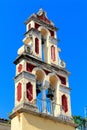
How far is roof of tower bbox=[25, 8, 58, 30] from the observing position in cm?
2333

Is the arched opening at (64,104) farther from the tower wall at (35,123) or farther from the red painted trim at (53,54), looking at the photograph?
the red painted trim at (53,54)

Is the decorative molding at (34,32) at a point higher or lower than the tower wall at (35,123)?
higher

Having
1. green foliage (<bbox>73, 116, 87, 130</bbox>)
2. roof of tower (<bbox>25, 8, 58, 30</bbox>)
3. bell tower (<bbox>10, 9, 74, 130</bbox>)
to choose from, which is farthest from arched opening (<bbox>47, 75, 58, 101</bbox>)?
green foliage (<bbox>73, 116, 87, 130</bbox>)

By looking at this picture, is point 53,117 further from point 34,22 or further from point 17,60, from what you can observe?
point 34,22

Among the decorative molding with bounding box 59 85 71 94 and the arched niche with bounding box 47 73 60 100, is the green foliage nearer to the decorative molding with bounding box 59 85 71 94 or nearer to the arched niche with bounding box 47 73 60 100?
the decorative molding with bounding box 59 85 71 94

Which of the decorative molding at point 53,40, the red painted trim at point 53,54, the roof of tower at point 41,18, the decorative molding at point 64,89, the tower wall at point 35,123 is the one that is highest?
the roof of tower at point 41,18

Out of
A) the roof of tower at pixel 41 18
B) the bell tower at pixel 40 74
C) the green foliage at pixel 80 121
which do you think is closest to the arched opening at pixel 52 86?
the bell tower at pixel 40 74

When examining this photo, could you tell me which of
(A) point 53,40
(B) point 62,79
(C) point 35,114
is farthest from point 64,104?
(A) point 53,40

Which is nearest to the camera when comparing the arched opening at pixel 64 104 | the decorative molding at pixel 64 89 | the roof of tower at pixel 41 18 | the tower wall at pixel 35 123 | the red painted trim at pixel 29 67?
the tower wall at pixel 35 123

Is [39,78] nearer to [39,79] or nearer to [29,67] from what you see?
[39,79]

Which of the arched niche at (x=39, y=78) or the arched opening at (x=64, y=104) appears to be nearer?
the arched niche at (x=39, y=78)

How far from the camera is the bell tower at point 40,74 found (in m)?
20.1

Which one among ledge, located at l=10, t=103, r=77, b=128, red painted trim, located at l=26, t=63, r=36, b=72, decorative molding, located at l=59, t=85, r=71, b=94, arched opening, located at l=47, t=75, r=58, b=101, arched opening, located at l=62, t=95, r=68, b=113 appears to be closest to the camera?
ledge, located at l=10, t=103, r=77, b=128

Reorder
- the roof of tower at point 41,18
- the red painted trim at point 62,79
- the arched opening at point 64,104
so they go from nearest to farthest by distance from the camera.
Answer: the arched opening at point 64,104 → the red painted trim at point 62,79 → the roof of tower at point 41,18
